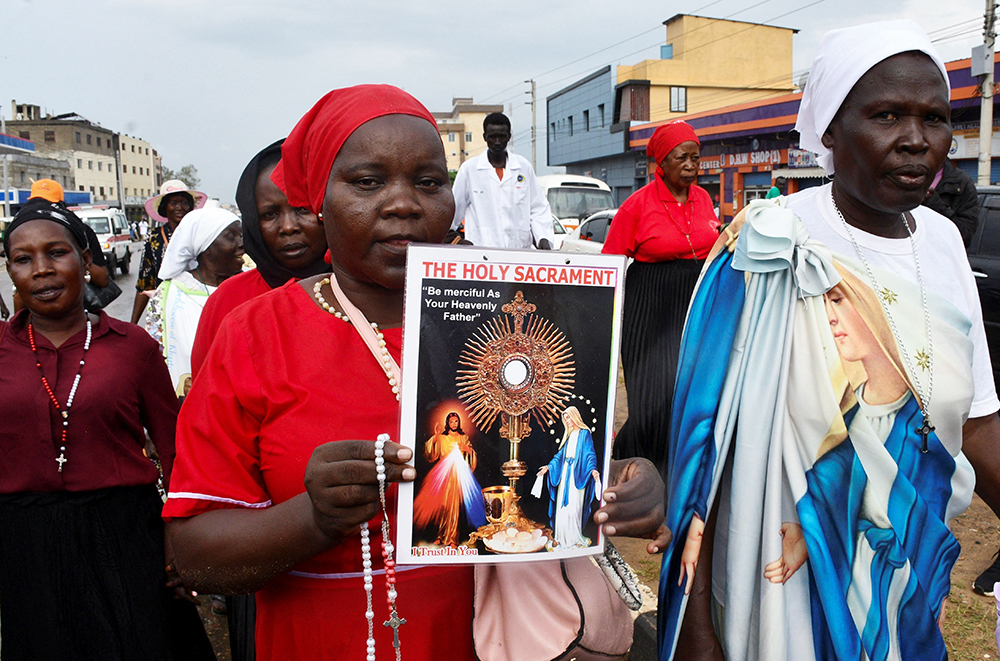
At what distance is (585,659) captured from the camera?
1257mm

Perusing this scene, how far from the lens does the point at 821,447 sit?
1.59m

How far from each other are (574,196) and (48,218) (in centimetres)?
1558

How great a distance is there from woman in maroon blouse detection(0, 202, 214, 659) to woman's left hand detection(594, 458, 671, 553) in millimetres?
1875

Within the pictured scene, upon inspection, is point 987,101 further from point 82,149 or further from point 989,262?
point 82,149

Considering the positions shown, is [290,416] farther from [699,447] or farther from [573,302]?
[699,447]

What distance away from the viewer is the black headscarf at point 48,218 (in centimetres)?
265

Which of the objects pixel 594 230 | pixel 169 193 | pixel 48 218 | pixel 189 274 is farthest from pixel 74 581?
pixel 594 230

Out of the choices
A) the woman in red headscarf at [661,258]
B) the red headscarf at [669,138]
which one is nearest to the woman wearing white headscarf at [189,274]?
the woman in red headscarf at [661,258]

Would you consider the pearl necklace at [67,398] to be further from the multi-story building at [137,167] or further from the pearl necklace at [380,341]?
the multi-story building at [137,167]

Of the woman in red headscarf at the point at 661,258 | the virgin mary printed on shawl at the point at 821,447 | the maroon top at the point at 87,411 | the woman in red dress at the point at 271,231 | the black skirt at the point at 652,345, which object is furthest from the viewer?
the woman in red headscarf at the point at 661,258

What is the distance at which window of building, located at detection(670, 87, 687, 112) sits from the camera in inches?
1547

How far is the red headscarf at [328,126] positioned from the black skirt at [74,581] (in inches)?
63.3

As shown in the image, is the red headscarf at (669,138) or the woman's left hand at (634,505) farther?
the red headscarf at (669,138)

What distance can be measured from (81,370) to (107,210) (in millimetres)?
26649
